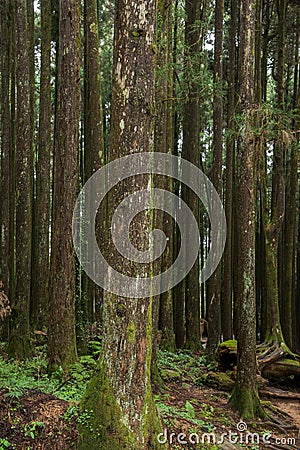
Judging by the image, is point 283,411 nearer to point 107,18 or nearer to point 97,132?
point 97,132

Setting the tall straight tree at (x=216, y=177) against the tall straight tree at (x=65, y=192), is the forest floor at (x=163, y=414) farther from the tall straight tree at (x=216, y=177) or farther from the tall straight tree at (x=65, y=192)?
the tall straight tree at (x=216, y=177)

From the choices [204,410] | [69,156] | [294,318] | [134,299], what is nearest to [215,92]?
[69,156]

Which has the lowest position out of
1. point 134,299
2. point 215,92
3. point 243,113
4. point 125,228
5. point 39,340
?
point 39,340

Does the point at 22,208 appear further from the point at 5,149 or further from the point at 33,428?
the point at 33,428

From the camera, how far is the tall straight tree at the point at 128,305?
5184 millimetres

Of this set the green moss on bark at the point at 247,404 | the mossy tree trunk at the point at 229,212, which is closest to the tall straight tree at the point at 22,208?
the green moss on bark at the point at 247,404

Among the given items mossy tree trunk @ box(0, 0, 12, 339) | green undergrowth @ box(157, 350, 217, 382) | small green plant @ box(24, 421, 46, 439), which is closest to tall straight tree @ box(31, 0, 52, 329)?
mossy tree trunk @ box(0, 0, 12, 339)

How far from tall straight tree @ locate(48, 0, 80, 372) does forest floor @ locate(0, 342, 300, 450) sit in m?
0.60

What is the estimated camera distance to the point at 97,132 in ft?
39.9

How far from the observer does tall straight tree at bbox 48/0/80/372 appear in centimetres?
855

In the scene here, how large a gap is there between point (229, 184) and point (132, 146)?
40.2 feet

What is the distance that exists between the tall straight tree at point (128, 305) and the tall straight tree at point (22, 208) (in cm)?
503

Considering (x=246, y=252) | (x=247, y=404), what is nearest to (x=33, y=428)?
(x=247, y=404)

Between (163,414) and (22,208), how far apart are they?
538 centimetres
